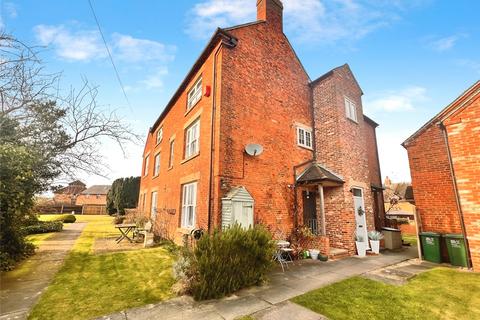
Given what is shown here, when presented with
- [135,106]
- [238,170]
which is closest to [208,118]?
[238,170]

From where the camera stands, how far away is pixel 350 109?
13234 mm

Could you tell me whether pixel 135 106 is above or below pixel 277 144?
above

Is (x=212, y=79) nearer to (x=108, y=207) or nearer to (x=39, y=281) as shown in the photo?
(x=39, y=281)

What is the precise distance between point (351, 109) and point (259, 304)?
39.3 ft

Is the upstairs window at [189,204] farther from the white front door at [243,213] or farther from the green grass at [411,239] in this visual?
the green grass at [411,239]

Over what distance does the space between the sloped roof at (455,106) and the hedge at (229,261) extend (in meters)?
8.76

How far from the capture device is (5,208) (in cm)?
705

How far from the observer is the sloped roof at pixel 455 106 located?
8375 millimetres

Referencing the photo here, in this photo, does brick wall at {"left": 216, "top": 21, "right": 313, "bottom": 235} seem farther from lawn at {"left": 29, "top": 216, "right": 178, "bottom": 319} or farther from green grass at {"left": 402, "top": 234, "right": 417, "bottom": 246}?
green grass at {"left": 402, "top": 234, "right": 417, "bottom": 246}

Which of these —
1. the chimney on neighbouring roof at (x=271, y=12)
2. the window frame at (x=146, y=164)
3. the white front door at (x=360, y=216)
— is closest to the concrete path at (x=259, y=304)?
the white front door at (x=360, y=216)

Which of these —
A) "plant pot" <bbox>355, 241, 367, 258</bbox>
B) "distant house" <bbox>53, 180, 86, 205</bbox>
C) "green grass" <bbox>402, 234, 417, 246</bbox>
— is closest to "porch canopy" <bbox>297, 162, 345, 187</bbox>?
"plant pot" <bbox>355, 241, 367, 258</bbox>

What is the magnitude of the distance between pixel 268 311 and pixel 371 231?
9368 millimetres

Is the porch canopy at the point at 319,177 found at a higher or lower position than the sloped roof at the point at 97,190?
lower

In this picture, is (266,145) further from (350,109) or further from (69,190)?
(69,190)
